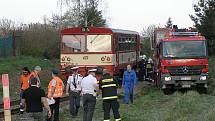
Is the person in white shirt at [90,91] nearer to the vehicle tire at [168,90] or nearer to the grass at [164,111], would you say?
the grass at [164,111]

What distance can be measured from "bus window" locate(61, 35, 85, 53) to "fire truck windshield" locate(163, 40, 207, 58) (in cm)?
530

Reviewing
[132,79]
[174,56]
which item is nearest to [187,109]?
[132,79]

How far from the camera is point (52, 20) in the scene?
69.9 m

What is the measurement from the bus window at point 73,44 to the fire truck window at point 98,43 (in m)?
0.39

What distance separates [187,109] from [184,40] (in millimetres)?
9495

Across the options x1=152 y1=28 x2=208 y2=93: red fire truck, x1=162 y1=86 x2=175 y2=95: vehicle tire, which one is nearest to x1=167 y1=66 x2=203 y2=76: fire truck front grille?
x1=152 y1=28 x2=208 y2=93: red fire truck

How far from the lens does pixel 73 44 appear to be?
2823 centimetres

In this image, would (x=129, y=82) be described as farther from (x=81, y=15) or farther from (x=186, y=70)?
(x=81, y=15)

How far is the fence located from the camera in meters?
43.8

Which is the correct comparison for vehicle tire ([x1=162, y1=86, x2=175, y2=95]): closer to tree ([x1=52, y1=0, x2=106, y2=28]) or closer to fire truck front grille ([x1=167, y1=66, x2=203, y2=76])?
fire truck front grille ([x1=167, y1=66, x2=203, y2=76])

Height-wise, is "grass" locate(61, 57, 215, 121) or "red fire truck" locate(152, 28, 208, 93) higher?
"red fire truck" locate(152, 28, 208, 93)

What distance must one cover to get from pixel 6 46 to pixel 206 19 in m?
17.5

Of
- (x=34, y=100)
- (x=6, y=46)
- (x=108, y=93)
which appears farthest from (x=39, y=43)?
(x=34, y=100)

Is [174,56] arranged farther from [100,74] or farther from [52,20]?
[52,20]
